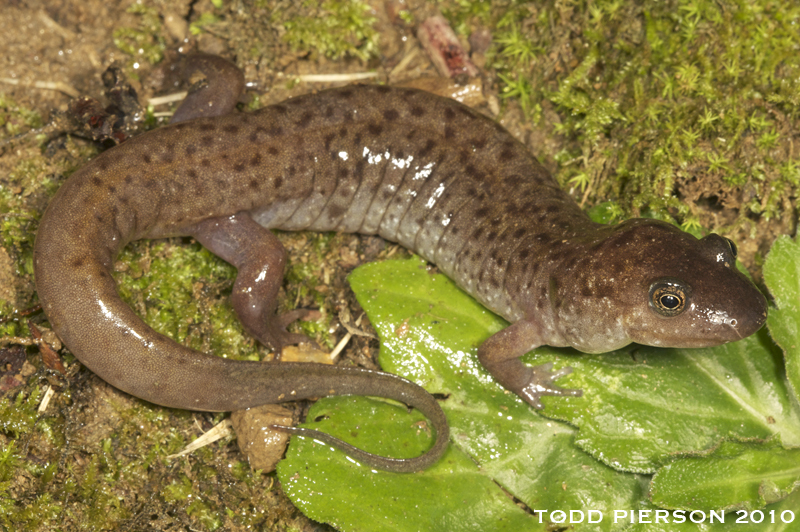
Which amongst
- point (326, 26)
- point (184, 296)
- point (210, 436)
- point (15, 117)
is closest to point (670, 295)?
point (210, 436)

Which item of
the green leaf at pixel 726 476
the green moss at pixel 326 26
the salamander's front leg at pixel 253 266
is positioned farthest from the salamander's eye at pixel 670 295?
the green moss at pixel 326 26

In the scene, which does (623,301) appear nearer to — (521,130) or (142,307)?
(521,130)

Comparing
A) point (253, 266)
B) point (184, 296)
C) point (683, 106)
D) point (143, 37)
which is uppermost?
point (683, 106)

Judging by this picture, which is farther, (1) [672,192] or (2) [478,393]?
(1) [672,192]

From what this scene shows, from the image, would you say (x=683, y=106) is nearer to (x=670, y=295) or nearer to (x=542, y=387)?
(x=670, y=295)

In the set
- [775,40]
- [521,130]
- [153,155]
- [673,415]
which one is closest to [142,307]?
[153,155]

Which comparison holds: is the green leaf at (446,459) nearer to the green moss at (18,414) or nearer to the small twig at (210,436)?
the small twig at (210,436)
